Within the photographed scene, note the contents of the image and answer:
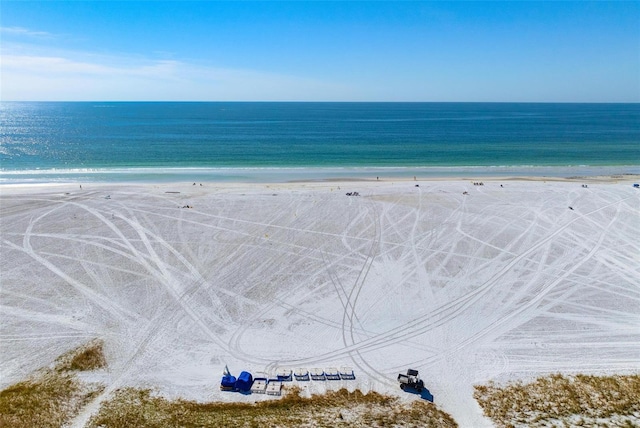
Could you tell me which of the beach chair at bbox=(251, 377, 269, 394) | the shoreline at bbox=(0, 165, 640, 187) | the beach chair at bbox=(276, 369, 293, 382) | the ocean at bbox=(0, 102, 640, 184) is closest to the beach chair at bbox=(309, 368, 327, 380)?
the beach chair at bbox=(276, 369, 293, 382)

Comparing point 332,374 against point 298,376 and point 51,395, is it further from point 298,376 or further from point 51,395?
point 51,395

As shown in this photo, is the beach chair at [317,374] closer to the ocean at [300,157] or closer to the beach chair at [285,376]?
the beach chair at [285,376]

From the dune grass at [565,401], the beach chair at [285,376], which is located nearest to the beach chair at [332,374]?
the beach chair at [285,376]

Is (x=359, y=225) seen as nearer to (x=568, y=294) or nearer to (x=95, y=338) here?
(x=568, y=294)

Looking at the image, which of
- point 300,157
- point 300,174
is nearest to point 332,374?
point 300,174

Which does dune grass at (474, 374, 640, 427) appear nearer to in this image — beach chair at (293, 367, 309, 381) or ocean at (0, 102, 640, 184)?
beach chair at (293, 367, 309, 381)
